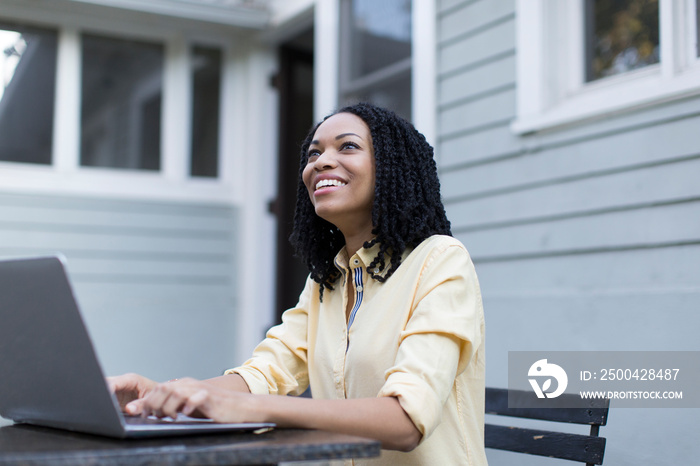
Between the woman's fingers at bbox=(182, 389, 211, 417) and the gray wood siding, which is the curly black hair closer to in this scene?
the woman's fingers at bbox=(182, 389, 211, 417)

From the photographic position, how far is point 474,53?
11.6 feet

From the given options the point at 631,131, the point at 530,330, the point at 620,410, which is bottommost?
the point at 620,410

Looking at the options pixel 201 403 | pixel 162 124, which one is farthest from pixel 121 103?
pixel 201 403

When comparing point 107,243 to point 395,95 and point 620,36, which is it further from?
point 620,36

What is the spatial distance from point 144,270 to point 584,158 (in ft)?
10.8

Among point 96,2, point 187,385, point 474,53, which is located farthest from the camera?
point 96,2

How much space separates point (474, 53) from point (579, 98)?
24.9 inches

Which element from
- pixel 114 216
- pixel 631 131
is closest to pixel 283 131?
pixel 114 216

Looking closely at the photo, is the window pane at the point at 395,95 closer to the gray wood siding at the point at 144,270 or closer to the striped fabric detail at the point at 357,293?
the gray wood siding at the point at 144,270

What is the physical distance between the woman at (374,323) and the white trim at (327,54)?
2775 mm

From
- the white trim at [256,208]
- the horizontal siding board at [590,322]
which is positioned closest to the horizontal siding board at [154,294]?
the white trim at [256,208]

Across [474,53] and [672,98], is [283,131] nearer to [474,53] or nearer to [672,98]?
[474,53]

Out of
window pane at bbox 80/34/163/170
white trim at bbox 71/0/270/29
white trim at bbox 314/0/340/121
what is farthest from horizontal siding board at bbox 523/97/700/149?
window pane at bbox 80/34/163/170

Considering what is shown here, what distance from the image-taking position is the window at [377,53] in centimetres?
416
